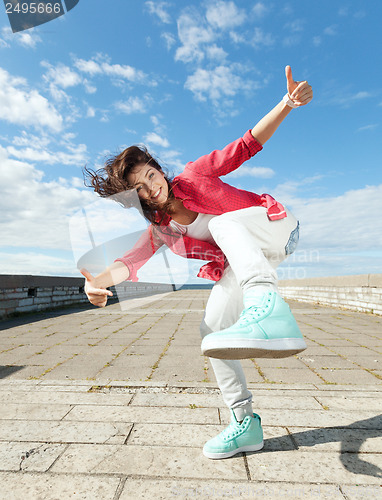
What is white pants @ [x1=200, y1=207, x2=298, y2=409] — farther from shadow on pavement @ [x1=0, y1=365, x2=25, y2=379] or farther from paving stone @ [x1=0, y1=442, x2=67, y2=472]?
shadow on pavement @ [x1=0, y1=365, x2=25, y2=379]

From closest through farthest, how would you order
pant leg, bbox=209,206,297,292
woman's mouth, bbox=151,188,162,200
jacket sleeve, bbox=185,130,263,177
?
pant leg, bbox=209,206,297,292 → jacket sleeve, bbox=185,130,263,177 → woman's mouth, bbox=151,188,162,200

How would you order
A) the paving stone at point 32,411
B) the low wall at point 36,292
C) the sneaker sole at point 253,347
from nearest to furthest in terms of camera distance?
the sneaker sole at point 253,347 → the paving stone at point 32,411 → the low wall at point 36,292

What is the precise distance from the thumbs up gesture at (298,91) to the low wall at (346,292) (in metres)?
7.80

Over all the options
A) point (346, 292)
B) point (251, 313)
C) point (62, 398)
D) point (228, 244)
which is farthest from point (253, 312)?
point (346, 292)

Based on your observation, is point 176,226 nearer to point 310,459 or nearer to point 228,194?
point 228,194

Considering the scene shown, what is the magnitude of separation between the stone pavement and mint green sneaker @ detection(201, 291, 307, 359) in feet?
2.32

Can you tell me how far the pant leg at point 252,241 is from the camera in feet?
3.95

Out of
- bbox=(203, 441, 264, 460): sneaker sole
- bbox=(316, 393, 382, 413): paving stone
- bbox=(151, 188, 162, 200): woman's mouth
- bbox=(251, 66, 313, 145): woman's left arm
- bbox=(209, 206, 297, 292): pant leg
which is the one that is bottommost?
bbox=(316, 393, 382, 413): paving stone

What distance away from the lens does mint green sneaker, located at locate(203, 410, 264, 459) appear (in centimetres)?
168

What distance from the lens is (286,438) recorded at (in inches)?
74.6

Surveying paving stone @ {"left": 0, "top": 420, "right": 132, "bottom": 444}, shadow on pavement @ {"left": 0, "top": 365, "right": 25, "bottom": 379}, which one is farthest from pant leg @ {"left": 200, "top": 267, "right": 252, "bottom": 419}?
shadow on pavement @ {"left": 0, "top": 365, "right": 25, "bottom": 379}

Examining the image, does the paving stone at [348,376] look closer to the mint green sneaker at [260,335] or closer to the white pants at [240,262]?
the white pants at [240,262]

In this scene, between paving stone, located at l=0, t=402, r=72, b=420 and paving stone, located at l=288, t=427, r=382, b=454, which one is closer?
paving stone, located at l=288, t=427, r=382, b=454

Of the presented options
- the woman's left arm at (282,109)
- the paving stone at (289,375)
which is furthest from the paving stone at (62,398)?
the woman's left arm at (282,109)
